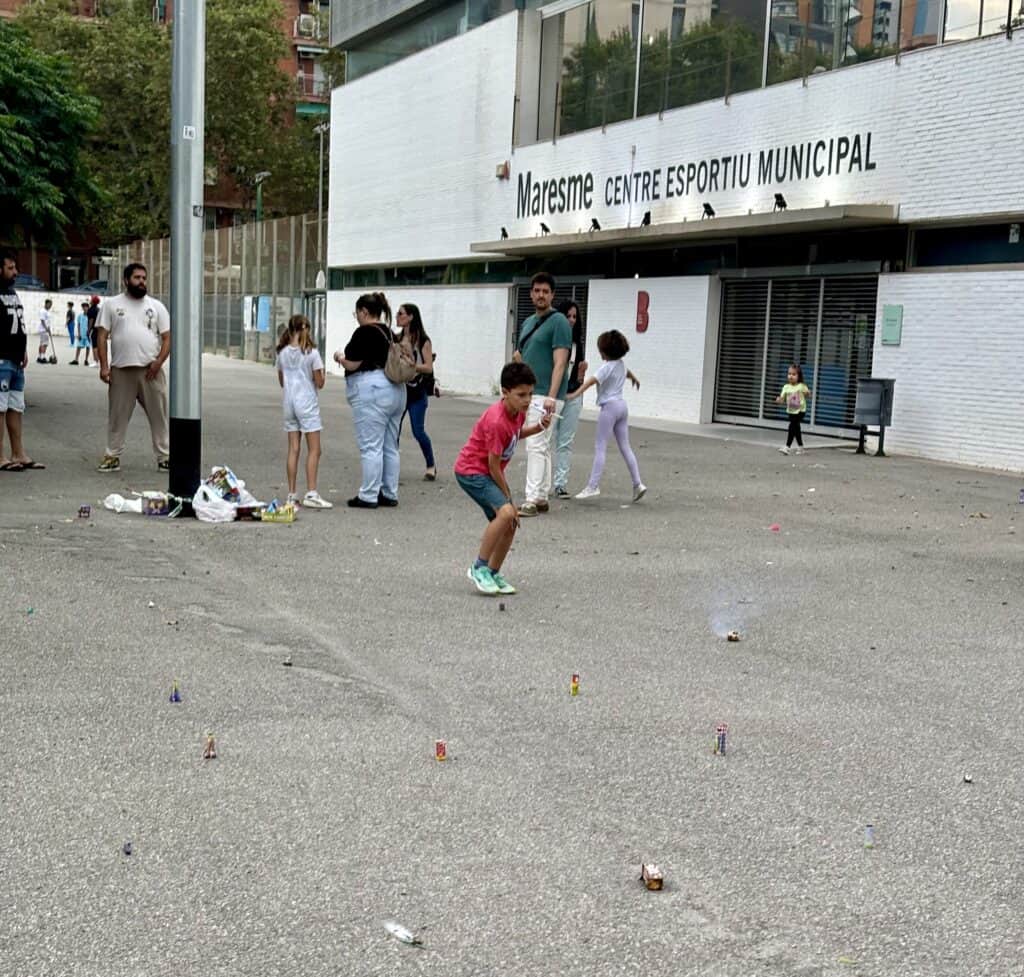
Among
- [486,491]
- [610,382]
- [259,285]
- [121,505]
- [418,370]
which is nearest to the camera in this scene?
[486,491]

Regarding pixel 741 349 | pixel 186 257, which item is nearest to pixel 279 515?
pixel 186 257

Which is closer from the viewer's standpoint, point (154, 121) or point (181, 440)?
point (181, 440)

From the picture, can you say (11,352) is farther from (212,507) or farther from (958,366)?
(958,366)

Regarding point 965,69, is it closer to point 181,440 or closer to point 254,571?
point 181,440

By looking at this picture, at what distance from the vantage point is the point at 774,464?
17656mm

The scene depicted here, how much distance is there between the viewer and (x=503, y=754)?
537cm

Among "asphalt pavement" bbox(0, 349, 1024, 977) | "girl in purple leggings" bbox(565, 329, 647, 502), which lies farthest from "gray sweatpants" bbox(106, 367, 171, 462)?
"girl in purple leggings" bbox(565, 329, 647, 502)

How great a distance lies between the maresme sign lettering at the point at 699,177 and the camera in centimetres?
2117

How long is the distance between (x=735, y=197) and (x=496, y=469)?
1628 centimetres

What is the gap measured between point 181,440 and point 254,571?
249 centimetres

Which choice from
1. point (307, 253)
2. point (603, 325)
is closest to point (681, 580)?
point (603, 325)

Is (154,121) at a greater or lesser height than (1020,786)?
greater

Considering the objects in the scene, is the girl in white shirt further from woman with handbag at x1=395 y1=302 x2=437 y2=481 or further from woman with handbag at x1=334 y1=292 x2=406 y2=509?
woman with handbag at x1=395 y1=302 x2=437 y2=481

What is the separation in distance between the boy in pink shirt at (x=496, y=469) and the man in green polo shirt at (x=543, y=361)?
3.18 metres
